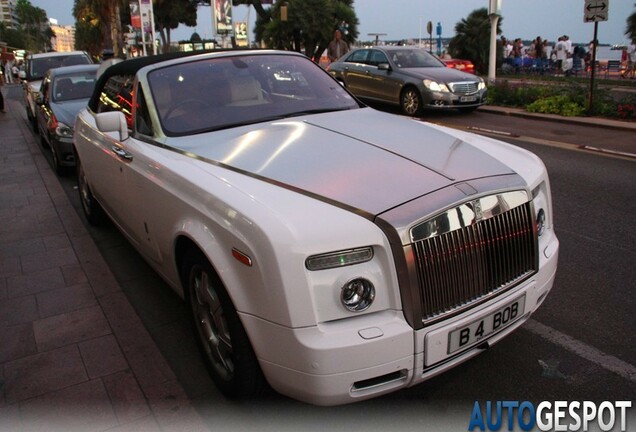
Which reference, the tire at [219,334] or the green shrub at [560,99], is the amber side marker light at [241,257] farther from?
the green shrub at [560,99]

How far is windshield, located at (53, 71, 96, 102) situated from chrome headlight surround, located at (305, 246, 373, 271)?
8.95 m

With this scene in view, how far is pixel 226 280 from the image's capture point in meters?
2.54

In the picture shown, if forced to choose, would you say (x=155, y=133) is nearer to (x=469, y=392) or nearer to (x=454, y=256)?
(x=454, y=256)

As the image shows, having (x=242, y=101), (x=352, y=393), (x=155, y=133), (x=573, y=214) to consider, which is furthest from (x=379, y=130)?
(x=573, y=214)

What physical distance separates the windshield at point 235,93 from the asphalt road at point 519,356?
4.52ft

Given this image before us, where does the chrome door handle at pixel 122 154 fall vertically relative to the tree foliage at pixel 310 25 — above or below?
below

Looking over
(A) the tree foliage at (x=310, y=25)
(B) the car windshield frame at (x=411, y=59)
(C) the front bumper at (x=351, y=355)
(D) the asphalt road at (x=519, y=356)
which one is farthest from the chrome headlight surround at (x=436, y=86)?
(A) the tree foliage at (x=310, y=25)

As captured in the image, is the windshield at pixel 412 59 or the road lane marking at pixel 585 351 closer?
the road lane marking at pixel 585 351

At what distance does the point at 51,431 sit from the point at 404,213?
2031 mm

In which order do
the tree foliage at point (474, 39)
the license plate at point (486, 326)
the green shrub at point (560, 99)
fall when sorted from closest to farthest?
1. the license plate at point (486, 326)
2. the green shrub at point (560, 99)
3. the tree foliage at point (474, 39)

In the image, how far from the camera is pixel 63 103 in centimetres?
977

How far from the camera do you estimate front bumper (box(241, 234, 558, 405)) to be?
7.53 feet

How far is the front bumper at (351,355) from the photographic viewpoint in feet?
7.53

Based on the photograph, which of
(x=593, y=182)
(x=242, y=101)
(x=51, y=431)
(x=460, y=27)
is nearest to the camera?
(x=51, y=431)
